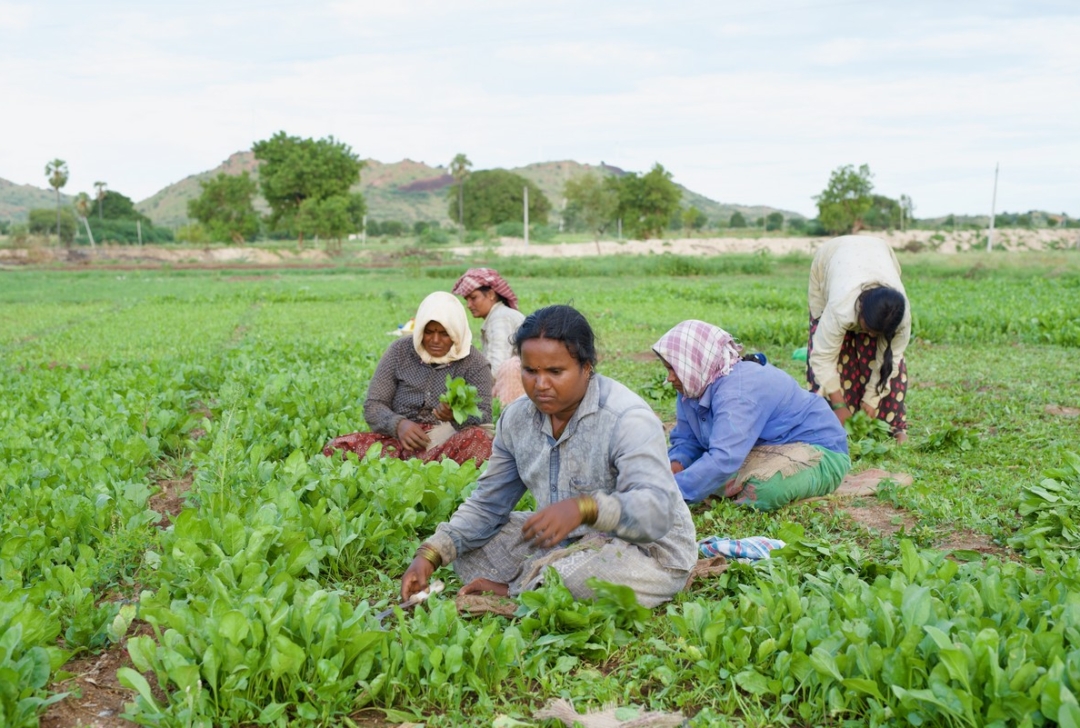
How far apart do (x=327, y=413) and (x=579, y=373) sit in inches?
161

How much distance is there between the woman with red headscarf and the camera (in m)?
6.82

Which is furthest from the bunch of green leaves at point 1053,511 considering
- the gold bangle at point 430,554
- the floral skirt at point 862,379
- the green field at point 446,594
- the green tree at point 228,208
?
the green tree at point 228,208

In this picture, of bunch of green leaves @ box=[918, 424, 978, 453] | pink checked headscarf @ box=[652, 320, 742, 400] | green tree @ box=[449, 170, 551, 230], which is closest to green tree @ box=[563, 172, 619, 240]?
green tree @ box=[449, 170, 551, 230]

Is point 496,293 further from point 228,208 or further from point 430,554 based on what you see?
point 228,208

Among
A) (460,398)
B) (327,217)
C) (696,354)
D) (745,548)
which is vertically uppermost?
(327,217)

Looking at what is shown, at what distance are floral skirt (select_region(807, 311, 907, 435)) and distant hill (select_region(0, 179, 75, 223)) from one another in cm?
13702

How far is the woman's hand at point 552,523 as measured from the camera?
9.16 feet

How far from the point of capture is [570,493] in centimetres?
335

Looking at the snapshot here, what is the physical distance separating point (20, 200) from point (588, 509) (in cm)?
15174

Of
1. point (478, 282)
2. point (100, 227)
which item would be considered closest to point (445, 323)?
point (478, 282)

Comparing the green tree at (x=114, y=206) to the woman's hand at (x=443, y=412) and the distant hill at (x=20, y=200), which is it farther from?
the woman's hand at (x=443, y=412)

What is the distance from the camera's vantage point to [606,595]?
123 inches

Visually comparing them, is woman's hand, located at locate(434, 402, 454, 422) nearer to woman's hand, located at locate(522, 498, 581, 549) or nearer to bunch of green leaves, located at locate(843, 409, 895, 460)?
bunch of green leaves, located at locate(843, 409, 895, 460)

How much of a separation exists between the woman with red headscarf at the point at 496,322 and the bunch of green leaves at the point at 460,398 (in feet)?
3.48
